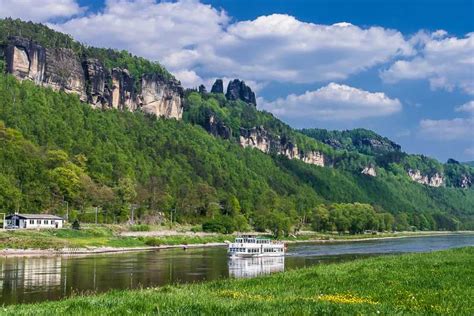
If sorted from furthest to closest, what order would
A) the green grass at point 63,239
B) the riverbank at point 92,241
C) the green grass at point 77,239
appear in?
the green grass at point 77,239 < the green grass at point 63,239 < the riverbank at point 92,241

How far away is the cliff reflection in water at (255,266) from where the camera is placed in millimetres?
75775

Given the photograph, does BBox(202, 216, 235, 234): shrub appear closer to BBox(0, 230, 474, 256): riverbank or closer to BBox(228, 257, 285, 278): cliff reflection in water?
BBox(0, 230, 474, 256): riverbank

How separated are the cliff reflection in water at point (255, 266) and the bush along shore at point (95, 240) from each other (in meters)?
27.3

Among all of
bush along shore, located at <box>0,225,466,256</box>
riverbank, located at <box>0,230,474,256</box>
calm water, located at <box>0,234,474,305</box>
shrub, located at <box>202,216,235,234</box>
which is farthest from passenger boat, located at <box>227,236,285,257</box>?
shrub, located at <box>202,216,235,234</box>

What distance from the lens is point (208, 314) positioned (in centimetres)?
2188

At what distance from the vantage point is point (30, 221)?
122062 mm

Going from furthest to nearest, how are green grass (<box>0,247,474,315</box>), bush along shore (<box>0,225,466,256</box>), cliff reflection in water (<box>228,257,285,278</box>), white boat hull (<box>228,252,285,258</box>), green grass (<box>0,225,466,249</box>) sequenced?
white boat hull (<box>228,252,285,258</box>), green grass (<box>0,225,466,249</box>), bush along shore (<box>0,225,466,256</box>), cliff reflection in water (<box>228,257,285,278</box>), green grass (<box>0,247,474,315</box>)

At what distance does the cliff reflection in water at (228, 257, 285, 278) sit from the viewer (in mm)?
75775

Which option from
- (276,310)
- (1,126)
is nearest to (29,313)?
(276,310)

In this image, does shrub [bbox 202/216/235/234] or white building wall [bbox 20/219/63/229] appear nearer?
white building wall [bbox 20/219/63/229]

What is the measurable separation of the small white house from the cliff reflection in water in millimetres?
47340

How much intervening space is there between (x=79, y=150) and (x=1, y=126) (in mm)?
29636

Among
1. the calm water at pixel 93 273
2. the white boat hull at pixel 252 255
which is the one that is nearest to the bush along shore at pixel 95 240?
the calm water at pixel 93 273

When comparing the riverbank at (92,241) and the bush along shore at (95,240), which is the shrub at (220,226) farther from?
the riverbank at (92,241)
